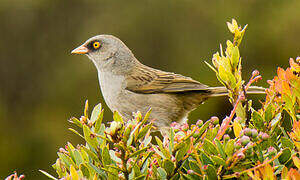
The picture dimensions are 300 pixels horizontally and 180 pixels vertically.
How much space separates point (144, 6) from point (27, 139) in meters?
2.50

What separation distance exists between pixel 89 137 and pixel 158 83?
2.56 metres

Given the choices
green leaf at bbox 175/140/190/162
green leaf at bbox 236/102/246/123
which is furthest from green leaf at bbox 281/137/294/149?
green leaf at bbox 175/140/190/162

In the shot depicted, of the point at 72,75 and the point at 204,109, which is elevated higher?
the point at 72,75

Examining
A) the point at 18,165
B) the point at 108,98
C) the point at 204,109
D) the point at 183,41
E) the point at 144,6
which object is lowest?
the point at 18,165

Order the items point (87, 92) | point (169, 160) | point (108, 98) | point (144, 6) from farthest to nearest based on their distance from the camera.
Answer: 1. point (144, 6)
2. point (87, 92)
3. point (108, 98)
4. point (169, 160)

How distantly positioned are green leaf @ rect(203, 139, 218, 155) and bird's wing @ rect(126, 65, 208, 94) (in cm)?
226

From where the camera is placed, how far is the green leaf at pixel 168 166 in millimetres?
1310

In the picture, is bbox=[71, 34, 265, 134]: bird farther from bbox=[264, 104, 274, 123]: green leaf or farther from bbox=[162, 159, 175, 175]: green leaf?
bbox=[162, 159, 175, 175]: green leaf

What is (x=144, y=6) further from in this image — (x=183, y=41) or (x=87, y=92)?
(x=87, y=92)

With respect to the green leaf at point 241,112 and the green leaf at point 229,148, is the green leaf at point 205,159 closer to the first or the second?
the green leaf at point 229,148

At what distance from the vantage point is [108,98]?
3682mm

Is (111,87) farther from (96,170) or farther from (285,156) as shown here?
(285,156)

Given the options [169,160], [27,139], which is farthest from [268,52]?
[169,160]

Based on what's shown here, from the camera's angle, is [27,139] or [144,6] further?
[144,6]
